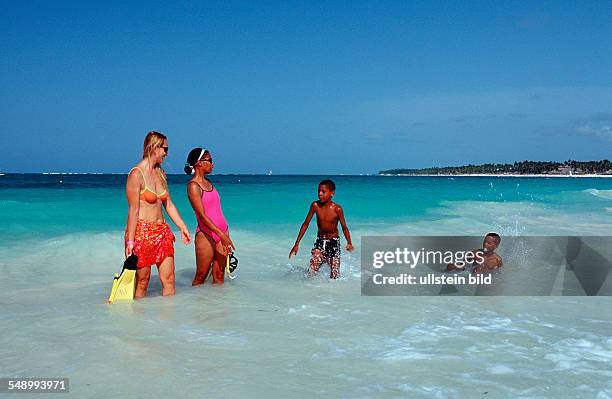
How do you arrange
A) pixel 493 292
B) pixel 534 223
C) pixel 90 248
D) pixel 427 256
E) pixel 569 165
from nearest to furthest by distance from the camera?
pixel 493 292 → pixel 427 256 → pixel 90 248 → pixel 534 223 → pixel 569 165

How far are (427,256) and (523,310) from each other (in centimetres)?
417

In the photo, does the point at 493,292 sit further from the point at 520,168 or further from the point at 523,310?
the point at 520,168

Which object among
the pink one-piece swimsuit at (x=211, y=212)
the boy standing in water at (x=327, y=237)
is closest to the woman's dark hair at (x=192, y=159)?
the pink one-piece swimsuit at (x=211, y=212)

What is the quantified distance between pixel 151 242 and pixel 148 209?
0.34 m

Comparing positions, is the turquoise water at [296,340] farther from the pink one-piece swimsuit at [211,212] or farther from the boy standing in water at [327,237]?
the pink one-piece swimsuit at [211,212]

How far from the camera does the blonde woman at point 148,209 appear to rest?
493cm

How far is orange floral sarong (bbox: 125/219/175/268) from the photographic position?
505 cm

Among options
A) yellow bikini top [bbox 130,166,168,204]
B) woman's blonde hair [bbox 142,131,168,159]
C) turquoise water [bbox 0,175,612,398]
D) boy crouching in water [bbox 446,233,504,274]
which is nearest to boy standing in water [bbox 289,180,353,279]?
turquoise water [bbox 0,175,612,398]

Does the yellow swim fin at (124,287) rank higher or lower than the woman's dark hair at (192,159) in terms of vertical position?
lower

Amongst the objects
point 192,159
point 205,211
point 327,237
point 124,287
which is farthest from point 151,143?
point 327,237

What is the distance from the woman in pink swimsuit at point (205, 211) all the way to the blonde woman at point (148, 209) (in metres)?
0.45

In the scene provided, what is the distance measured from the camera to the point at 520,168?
165625 mm

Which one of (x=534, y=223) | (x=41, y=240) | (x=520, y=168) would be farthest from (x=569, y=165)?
(x=41, y=240)

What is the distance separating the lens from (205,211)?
19.0 feet
